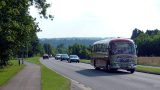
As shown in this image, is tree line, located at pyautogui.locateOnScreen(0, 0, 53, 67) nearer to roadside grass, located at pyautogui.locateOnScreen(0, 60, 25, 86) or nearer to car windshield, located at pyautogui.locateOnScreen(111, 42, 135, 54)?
roadside grass, located at pyautogui.locateOnScreen(0, 60, 25, 86)

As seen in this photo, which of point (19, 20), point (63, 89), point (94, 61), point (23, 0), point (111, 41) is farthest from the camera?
point (94, 61)

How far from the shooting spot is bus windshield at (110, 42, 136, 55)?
4074cm

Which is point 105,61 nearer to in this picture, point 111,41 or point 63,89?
point 111,41

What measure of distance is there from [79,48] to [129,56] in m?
113

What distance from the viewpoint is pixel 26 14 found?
146ft

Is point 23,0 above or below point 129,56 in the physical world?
above

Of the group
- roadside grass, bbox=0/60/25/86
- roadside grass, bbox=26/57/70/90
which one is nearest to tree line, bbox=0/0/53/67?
roadside grass, bbox=0/60/25/86

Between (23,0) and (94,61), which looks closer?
(23,0)

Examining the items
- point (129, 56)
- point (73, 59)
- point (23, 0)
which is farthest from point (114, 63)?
point (73, 59)

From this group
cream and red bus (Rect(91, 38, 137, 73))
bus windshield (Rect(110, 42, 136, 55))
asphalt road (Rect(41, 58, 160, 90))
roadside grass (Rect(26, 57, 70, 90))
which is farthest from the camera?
bus windshield (Rect(110, 42, 136, 55))

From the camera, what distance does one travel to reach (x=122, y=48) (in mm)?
40969

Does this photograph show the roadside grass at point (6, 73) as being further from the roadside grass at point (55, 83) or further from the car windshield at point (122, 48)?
the car windshield at point (122, 48)

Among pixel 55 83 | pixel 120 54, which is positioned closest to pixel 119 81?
pixel 55 83

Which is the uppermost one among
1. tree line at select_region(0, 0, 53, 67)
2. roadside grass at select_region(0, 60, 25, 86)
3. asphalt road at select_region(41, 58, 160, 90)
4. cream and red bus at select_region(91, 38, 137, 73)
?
tree line at select_region(0, 0, 53, 67)
